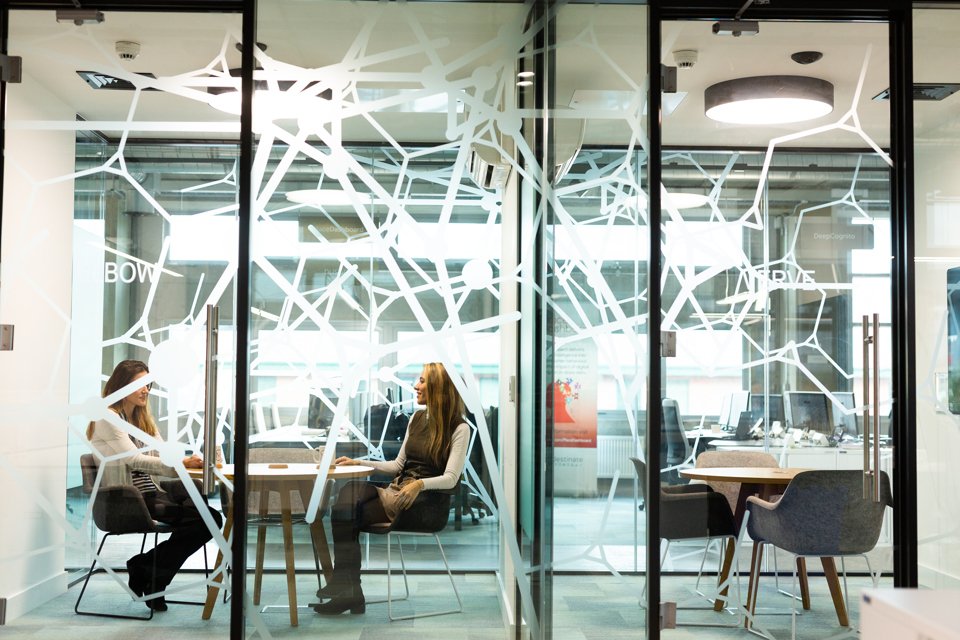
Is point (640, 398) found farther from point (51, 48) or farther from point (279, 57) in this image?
point (51, 48)

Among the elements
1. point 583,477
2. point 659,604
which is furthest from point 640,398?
point 659,604

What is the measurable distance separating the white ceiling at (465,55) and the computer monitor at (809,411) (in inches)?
40.9

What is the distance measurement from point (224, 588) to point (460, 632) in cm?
97

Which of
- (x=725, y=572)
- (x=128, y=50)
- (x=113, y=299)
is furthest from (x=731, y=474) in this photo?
(x=128, y=50)

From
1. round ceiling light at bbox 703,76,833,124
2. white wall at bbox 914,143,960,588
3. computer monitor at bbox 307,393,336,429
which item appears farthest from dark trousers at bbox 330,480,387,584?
white wall at bbox 914,143,960,588

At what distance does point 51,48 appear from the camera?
3838 millimetres

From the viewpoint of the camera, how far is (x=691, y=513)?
3740 millimetres

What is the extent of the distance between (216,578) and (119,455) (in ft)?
2.10

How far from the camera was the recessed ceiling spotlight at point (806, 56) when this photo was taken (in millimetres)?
3850

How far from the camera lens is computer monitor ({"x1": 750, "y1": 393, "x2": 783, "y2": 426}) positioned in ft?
12.3

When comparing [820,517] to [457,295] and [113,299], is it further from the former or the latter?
[113,299]

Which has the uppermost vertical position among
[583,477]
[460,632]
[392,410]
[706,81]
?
[706,81]

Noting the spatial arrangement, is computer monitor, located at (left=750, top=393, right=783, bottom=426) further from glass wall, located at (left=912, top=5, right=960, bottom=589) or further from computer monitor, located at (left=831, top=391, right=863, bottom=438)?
glass wall, located at (left=912, top=5, right=960, bottom=589)

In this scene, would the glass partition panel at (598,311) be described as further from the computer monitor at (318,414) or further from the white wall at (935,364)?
the white wall at (935,364)
